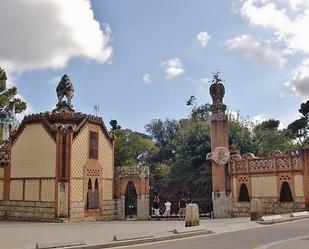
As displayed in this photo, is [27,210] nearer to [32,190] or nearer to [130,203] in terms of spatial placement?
[32,190]

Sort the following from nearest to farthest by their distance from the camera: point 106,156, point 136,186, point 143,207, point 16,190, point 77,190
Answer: point 77,190 < point 16,190 < point 106,156 < point 143,207 < point 136,186

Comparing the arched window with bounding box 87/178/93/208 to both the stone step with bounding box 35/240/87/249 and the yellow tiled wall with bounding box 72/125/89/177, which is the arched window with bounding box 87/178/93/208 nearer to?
the yellow tiled wall with bounding box 72/125/89/177

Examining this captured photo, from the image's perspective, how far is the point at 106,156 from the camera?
28.6 meters

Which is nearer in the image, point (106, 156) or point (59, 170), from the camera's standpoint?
point (59, 170)

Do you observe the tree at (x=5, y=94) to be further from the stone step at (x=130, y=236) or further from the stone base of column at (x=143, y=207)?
the stone step at (x=130, y=236)

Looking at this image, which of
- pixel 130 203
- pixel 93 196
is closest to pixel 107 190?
pixel 93 196

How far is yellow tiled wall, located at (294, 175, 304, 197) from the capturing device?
25.1 meters

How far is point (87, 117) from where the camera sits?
88.6 ft

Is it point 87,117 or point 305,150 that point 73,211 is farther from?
point 305,150

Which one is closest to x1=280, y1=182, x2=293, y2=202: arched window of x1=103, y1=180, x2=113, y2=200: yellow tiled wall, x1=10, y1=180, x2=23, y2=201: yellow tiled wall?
x1=103, y1=180, x2=113, y2=200: yellow tiled wall

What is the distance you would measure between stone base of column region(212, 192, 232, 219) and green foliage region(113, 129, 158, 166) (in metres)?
18.6

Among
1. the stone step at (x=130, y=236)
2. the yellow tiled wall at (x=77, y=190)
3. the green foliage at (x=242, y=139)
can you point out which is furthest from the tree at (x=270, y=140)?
the stone step at (x=130, y=236)

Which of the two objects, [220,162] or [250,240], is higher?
[220,162]

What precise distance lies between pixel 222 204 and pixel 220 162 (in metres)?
2.79
